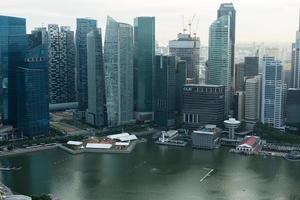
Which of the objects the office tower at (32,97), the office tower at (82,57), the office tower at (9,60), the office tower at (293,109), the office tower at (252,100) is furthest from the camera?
the office tower at (82,57)

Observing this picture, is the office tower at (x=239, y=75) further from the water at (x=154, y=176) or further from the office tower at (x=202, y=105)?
the water at (x=154, y=176)

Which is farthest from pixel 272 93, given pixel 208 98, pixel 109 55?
pixel 109 55

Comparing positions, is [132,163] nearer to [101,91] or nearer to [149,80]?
[101,91]

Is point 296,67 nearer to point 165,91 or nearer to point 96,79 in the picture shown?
point 165,91

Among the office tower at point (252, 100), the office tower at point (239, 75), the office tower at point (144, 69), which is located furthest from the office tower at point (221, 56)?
the office tower at point (144, 69)

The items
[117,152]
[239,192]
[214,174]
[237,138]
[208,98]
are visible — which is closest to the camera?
[239,192]

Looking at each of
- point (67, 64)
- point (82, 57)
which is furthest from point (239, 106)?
point (67, 64)

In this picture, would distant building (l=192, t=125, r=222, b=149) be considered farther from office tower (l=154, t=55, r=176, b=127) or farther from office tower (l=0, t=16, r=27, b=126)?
office tower (l=0, t=16, r=27, b=126)
